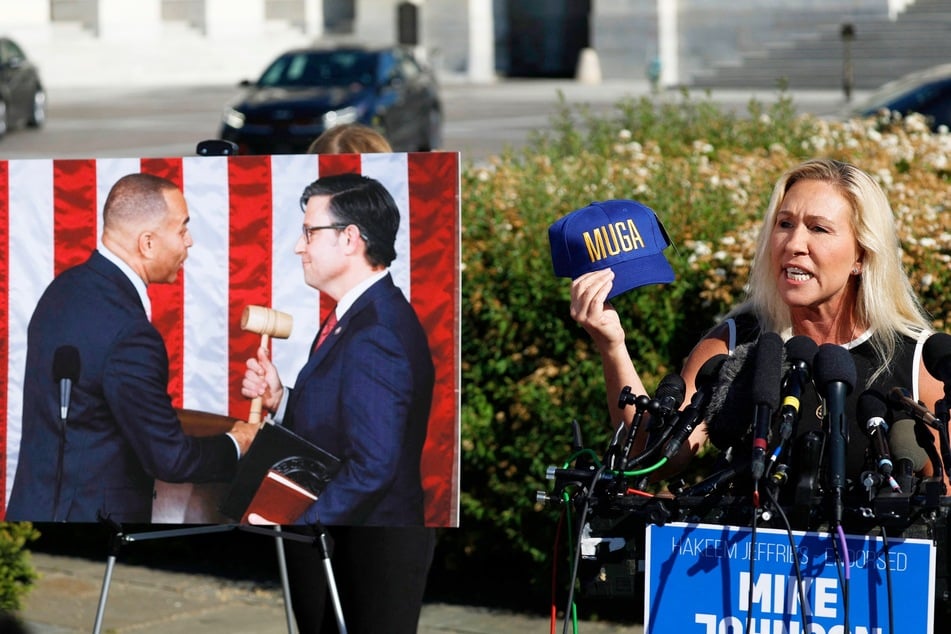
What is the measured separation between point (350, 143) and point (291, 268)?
0.58 meters

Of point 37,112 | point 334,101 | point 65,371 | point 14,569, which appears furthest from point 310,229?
point 37,112

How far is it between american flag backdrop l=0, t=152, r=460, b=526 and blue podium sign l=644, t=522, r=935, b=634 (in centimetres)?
126

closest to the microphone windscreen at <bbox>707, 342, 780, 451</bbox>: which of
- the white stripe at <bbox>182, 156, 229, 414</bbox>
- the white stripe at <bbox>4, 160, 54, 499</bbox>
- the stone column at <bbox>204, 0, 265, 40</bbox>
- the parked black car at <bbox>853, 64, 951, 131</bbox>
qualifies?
the white stripe at <bbox>182, 156, 229, 414</bbox>

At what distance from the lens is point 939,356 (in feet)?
9.50

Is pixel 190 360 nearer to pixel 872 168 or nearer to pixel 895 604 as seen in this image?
pixel 895 604

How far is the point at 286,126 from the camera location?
810 inches

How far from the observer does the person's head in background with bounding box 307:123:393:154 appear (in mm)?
4602

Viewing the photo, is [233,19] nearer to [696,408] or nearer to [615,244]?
[615,244]

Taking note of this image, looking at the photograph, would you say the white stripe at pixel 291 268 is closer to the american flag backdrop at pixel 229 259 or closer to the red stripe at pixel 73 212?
the american flag backdrop at pixel 229 259

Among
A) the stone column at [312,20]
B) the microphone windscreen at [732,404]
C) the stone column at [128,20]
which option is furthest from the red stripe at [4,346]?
the stone column at [312,20]

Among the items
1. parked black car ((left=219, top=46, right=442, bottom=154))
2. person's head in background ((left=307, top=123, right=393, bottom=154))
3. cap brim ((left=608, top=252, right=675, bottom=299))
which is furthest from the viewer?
parked black car ((left=219, top=46, right=442, bottom=154))

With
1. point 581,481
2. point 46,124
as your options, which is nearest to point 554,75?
point 46,124

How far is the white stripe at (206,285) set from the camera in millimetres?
4246

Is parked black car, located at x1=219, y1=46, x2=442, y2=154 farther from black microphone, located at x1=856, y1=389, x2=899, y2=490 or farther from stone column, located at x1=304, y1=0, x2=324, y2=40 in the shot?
stone column, located at x1=304, y1=0, x2=324, y2=40
